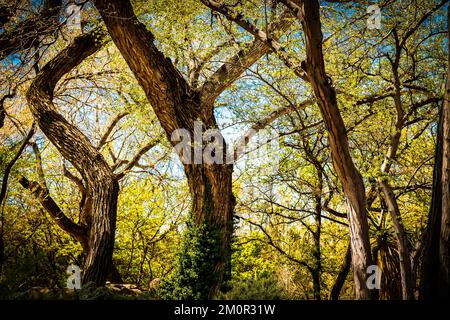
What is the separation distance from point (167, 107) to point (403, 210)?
716 centimetres

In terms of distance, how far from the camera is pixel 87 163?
709 cm

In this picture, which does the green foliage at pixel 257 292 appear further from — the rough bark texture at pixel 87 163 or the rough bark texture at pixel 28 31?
the rough bark texture at pixel 28 31

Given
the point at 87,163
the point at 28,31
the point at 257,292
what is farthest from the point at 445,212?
the point at 28,31

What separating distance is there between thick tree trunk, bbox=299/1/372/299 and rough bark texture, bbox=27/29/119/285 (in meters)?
4.23

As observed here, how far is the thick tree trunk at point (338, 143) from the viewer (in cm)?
391

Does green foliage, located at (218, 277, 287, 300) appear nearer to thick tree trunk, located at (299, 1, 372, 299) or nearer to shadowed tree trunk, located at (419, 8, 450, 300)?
thick tree trunk, located at (299, 1, 372, 299)

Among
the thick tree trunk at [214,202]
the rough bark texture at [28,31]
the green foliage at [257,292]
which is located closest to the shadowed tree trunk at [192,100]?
the thick tree trunk at [214,202]

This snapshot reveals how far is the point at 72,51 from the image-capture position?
8242mm

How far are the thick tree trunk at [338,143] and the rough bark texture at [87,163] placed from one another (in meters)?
4.23

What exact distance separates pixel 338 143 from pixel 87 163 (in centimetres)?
480

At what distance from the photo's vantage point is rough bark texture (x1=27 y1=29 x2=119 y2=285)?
659 centimetres

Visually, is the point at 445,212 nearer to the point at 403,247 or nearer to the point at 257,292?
the point at 257,292

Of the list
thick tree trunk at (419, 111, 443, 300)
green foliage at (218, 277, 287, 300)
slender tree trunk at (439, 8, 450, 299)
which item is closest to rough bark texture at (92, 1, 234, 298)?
green foliage at (218, 277, 287, 300)

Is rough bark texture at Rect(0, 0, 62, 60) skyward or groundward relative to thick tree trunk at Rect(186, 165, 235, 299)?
skyward
